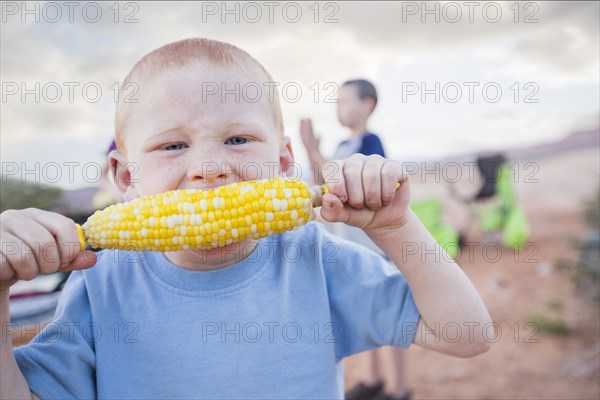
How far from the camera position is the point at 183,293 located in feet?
4.92

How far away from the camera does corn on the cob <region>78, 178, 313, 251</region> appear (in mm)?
1371

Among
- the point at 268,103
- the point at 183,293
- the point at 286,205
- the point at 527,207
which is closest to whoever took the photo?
the point at 286,205

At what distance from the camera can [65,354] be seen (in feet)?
4.39

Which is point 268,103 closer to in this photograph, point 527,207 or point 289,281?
point 289,281

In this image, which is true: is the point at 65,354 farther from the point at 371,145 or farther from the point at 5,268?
the point at 371,145

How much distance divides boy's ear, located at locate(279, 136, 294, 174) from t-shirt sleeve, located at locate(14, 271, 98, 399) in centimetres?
78

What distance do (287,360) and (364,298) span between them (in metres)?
0.30

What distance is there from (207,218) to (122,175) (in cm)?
→ 54

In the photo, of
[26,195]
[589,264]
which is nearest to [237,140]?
[589,264]

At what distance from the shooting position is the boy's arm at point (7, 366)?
3.83 feet

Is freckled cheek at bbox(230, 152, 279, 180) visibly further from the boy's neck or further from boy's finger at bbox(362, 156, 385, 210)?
the boy's neck

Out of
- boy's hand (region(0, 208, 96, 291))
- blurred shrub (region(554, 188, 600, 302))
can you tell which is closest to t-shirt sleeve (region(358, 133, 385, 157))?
boy's hand (region(0, 208, 96, 291))

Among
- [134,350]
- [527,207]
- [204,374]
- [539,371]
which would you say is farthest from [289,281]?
[527,207]

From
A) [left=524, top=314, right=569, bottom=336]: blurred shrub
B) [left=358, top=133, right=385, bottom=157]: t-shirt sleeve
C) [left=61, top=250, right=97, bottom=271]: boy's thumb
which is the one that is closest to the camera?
[left=61, top=250, right=97, bottom=271]: boy's thumb
